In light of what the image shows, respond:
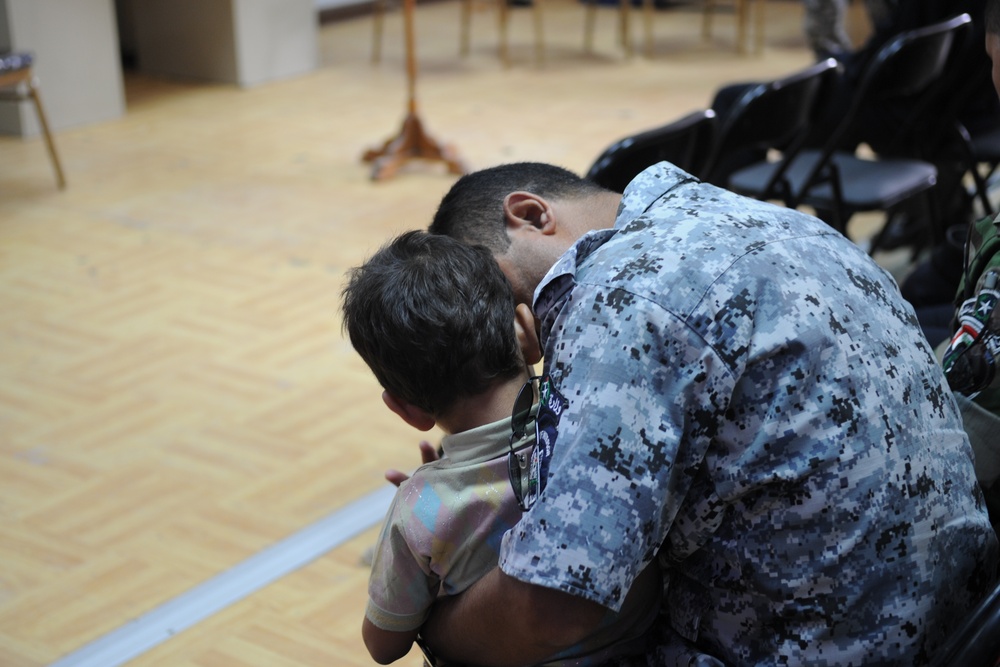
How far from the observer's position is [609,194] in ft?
4.36

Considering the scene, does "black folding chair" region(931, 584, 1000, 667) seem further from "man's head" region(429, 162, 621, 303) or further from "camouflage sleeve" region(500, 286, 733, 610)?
"man's head" region(429, 162, 621, 303)

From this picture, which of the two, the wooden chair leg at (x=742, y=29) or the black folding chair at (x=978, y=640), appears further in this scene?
the wooden chair leg at (x=742, y=29)

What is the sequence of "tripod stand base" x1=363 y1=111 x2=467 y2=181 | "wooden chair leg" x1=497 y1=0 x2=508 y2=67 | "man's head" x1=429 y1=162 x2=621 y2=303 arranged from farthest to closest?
"wooden chair leg" x1=497 y1=0 x2=508 y2=67
"tripod stand base" x1=363 y1=111 x2=467 y2=181
"man's head" x1=429 y1=162 x2=621 y2=303

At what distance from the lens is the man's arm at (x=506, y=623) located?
971mm

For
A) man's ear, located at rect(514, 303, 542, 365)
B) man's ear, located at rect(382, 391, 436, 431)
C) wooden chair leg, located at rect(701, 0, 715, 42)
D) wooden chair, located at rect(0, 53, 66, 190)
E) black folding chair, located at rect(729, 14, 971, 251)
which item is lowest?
wooden chair leg, located at rect(701, 0, 715, 42)

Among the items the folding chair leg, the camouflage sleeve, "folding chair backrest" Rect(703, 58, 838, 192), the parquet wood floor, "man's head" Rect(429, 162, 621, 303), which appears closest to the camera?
the camouflage sleeve

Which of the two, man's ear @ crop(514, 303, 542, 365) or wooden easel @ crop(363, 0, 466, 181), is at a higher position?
man's ear @ crop(514, 303, 542, 365)

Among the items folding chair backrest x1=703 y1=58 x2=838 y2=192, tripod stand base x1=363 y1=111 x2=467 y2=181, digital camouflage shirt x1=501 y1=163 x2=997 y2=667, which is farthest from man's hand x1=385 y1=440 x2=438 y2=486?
tripod stand base x1=363 y1=111 x2=467 y2=181

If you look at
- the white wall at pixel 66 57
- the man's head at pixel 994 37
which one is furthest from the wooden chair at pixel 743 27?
the man's head at pixel 994 37

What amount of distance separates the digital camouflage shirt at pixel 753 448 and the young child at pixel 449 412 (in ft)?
0.41

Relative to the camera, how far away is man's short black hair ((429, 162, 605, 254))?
1.30m

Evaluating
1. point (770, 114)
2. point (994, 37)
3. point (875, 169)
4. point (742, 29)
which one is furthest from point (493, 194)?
point (742, 29)

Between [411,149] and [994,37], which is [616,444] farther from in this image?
[411,149]

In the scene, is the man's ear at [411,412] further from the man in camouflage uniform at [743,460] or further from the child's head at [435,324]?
the man in camouflage uniform at [743,460]
